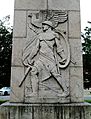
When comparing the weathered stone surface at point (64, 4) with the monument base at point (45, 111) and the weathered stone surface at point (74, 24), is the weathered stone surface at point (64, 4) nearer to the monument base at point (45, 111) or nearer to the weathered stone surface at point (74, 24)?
the weathered stone surface at point (74, 24)

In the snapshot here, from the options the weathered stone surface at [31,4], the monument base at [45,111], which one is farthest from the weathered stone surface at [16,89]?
the weathered stone surface at [31,4]

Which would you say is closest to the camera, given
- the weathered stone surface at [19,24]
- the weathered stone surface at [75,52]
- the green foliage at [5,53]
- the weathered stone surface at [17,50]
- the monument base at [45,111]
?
the monument base at [45,111]

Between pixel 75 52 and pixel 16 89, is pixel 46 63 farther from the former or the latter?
pixel 16 89

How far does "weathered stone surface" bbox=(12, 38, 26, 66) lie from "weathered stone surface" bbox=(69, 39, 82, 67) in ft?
5.16

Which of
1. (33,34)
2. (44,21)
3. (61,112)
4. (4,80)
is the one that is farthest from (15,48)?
(4,80)

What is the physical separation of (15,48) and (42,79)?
132cm

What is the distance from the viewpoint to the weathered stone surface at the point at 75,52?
24.3 ft

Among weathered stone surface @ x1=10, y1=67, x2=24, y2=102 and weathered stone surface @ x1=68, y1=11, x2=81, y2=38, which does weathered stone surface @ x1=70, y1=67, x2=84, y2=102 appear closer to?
weathered stone surface @ x1=68, y1=11, x2=81, y2=38

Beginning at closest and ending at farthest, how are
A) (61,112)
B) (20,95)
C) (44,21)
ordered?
(61,112) < (20,95) < (44,21)

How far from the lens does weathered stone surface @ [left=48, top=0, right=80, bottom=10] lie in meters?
7.83

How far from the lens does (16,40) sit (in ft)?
24.5

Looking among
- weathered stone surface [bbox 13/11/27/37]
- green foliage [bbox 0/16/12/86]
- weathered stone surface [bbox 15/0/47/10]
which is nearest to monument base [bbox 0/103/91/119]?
weathered stone surface [bbox 13/11/27/37]

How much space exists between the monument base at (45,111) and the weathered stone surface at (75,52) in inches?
55.5

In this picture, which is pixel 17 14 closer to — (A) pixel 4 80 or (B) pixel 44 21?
(B) pixel 44 21
